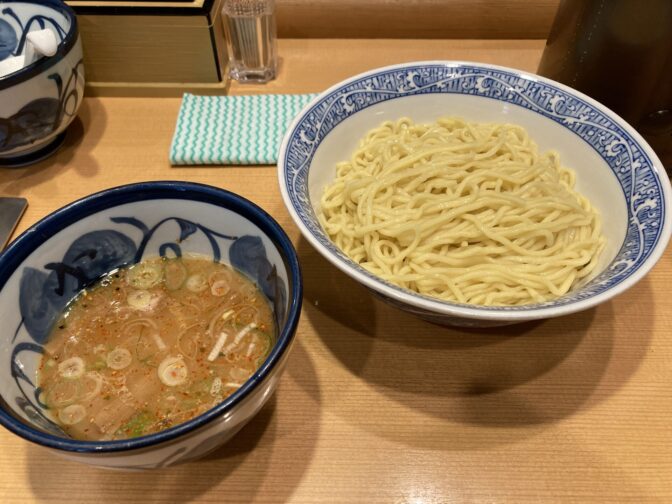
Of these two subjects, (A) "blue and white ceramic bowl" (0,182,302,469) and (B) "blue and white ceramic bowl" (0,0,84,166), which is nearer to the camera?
(A) "blue and white ceramic bowl" (0,182,302,469)

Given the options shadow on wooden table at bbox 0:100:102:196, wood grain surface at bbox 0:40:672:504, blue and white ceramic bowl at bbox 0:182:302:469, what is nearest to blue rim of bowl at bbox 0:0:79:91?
shadow on wooden table at bbox 0:100:102:196

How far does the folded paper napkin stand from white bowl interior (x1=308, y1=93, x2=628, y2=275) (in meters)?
0.24

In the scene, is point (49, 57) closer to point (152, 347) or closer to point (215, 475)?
point (152, 347)

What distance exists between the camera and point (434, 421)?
0.86 meters

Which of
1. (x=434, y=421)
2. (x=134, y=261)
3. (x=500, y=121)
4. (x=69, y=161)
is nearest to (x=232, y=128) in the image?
(x=69, y=161)

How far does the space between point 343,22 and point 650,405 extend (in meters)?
1.45

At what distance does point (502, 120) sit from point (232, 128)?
0.69 m

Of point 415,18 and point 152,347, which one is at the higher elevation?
point 415,18

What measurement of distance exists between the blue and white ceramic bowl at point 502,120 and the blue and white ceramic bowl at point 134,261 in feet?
0.34

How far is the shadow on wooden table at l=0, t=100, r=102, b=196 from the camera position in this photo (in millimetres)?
1283

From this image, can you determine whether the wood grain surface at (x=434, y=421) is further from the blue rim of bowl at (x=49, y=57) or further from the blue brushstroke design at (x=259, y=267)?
the blue rim of bowl at (x=49, y=57)

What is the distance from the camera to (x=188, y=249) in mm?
927

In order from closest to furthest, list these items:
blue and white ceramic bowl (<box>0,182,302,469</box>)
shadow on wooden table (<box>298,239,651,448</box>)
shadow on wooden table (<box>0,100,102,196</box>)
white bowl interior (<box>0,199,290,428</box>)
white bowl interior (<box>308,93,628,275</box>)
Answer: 1. blue and white ceramic bowl (<box>0,182,302,469</box>)
2. white bowl interior (<box>0,199,290,428</box>)
3. shadow on wooden table (<box>298,239,651,448</box>)
4. white bowl interior (<box>308,93,628,275</box>)
5. shadow on wooden table (<box>0,100,102,196</box>)

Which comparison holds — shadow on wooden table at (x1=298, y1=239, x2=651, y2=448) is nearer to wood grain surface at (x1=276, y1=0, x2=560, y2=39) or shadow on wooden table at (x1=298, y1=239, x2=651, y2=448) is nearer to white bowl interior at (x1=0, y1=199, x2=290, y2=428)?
white bowl interior at (x1=0, y1=199, x2=290, y2=428)
